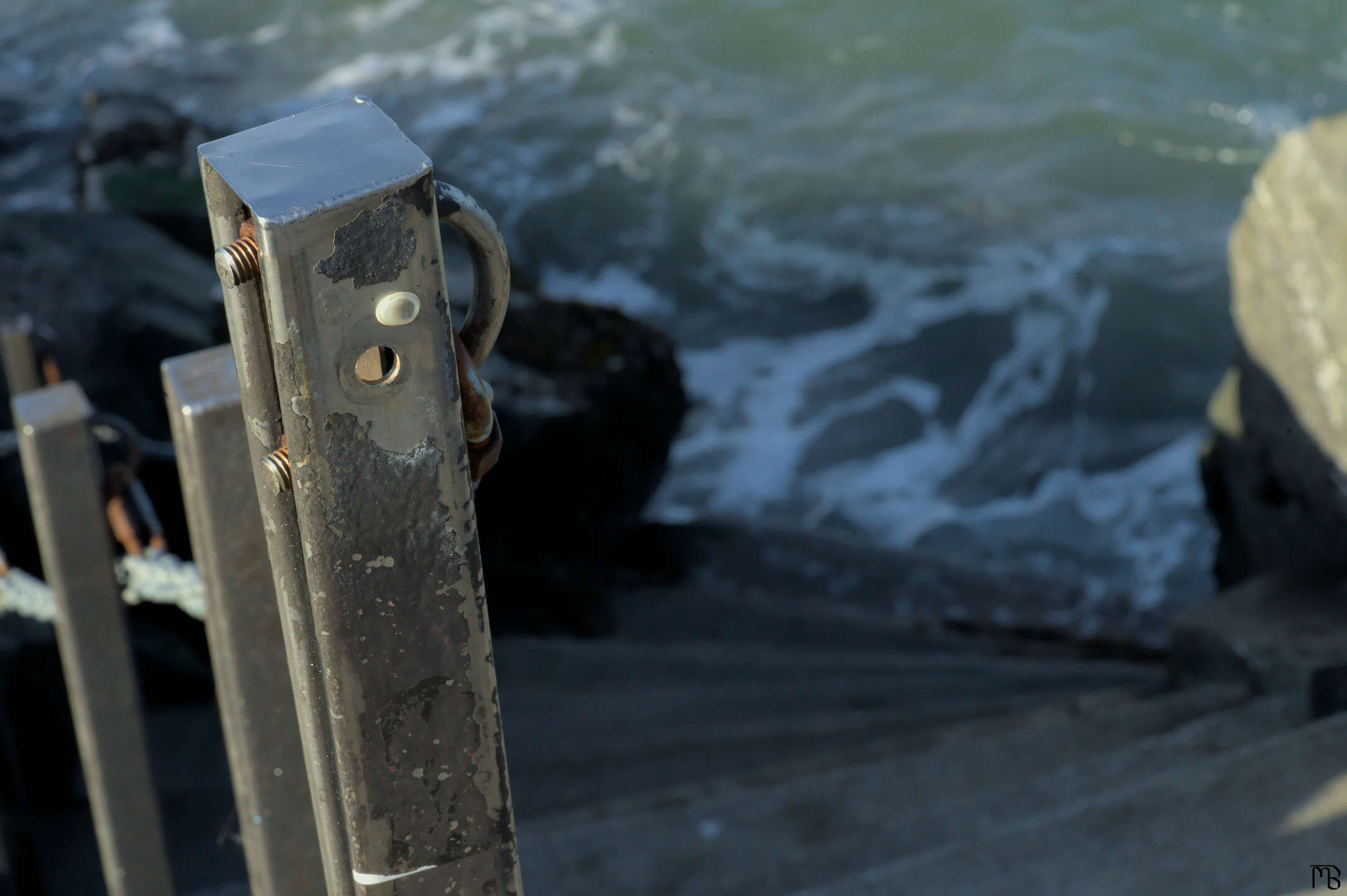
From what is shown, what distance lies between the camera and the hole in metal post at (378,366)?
87 centimetres

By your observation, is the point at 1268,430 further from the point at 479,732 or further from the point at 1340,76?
the point at 1340,76

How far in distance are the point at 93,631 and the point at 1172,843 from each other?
185cm

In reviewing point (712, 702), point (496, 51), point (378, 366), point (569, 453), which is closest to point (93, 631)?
point (378, 366)

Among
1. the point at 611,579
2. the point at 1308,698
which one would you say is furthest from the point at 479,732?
the point at 611,579

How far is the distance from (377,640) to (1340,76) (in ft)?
36.4

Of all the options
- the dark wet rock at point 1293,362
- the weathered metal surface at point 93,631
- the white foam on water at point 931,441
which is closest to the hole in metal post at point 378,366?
the weathered metal surface at point 93,631

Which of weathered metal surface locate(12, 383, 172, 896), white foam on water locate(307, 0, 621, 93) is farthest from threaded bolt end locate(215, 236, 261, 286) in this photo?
white foam on water locate(307, 0, 621, 93)

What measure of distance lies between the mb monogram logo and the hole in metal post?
179cm

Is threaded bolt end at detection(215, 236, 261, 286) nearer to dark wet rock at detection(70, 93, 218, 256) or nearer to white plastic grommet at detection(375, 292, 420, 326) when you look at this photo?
white plastic grommet at detection(375, 292, 420, 326)

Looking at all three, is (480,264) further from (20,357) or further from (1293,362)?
(1293,362)

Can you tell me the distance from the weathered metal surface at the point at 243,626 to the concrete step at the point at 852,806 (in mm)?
1197

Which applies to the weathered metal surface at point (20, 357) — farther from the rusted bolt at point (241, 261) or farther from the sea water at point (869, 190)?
the sea water at point (869, 190)

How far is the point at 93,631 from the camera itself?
2.10 meters

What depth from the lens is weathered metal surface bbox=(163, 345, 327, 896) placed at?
1.44 meters
